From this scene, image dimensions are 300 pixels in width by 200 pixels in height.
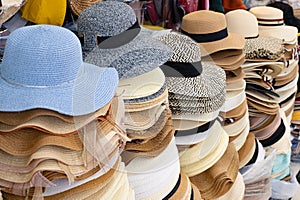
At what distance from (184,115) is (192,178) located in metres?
0.25

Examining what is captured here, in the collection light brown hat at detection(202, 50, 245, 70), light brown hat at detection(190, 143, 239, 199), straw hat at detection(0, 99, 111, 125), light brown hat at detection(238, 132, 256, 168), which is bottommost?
light brown hat at detection(238, 132, 256, 168)

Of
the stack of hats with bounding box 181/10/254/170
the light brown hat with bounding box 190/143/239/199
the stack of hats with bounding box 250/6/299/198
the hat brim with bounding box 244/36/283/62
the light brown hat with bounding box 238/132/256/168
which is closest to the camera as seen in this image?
the light brown hat with bounding box 190/143/239/199

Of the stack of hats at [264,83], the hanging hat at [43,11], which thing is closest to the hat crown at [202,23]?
the stack of hats at [264,83]

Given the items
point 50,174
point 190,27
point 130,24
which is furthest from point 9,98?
point 190,27

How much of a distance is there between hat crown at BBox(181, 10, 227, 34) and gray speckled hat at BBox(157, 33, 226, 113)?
169mm

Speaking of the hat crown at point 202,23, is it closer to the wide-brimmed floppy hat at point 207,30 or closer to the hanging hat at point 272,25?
the wide-brimmed floppy hat at point 207,30

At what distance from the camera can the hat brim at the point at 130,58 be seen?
3.53 feet

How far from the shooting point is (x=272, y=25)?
81.6 inches

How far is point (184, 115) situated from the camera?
1.26 metres

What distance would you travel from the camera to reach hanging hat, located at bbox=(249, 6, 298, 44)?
2.06 metres

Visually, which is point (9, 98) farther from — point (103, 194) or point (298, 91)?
point (298, 91)

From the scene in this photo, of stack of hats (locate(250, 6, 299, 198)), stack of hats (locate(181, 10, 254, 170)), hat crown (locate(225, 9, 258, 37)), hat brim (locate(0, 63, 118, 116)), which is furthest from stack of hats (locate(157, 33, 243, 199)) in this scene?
stack of hats (locate(250, 6, 299, 198))

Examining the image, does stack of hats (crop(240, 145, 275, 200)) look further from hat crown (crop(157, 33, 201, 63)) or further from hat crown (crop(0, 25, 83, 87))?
hat crown (crop(0, 25, 83, 87))

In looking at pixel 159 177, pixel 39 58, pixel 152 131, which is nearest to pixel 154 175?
pixel 159 177
